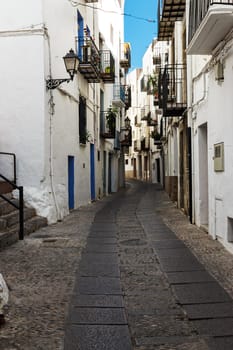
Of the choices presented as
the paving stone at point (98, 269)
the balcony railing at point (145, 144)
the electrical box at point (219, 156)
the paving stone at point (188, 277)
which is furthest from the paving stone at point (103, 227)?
the balcony railing at point (145, 144)

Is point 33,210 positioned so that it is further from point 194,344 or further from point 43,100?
point 194,344

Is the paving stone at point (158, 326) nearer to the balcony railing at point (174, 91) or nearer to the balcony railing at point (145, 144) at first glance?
the balcony railing at point (174, 91)

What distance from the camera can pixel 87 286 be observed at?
541 cm

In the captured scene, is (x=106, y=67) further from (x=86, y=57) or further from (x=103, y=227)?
(x=103, y=227)

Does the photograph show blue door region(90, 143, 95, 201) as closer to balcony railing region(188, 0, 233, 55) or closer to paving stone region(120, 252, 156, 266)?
balcony railing region(188, 0, 233, 55)

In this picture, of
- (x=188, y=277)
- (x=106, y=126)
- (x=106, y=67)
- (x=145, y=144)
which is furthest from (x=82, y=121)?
(x=145, y=144)

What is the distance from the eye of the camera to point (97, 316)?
4312mm

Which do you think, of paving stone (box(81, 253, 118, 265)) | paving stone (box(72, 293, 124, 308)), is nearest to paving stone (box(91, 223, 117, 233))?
paving stone (box(81, 253, 118, 265))

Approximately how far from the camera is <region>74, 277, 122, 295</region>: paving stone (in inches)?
205

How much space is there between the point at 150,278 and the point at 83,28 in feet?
40.3

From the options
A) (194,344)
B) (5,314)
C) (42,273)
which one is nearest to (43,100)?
(42,273)

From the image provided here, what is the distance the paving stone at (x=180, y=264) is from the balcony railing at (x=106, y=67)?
14.4 m

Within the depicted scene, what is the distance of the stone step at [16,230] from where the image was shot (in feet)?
25.7

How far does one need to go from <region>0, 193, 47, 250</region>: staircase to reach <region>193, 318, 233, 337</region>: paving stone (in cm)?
445
